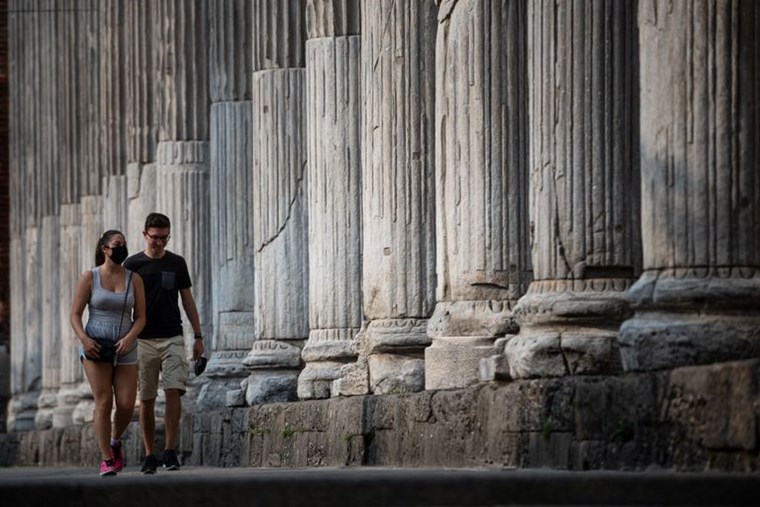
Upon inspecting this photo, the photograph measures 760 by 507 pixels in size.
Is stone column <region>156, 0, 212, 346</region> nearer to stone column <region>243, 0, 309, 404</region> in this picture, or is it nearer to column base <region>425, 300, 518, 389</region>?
stone column <region>243, 0, 309, 404</region>

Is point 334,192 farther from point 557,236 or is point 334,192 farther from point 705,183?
point 705,183

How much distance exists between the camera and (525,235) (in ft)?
59.7

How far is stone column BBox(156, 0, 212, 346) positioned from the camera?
2914cm

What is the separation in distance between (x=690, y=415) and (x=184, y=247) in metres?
16.3

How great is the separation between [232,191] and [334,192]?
505cm

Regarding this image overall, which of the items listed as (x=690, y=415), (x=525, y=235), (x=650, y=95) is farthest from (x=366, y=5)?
(x=690, y=415)

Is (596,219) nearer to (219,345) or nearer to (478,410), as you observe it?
(478,410)

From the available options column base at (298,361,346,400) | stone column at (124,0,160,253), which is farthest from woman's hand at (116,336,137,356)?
stone column at (124,0,160,253)

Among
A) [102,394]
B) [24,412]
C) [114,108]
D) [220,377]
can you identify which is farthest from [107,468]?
[24,412]

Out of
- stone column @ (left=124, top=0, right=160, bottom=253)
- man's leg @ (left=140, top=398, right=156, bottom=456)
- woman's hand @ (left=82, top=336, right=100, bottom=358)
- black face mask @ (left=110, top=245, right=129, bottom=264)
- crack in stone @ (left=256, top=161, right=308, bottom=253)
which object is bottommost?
man's leg @ (left=140, top=398, right=156, bottom=456)

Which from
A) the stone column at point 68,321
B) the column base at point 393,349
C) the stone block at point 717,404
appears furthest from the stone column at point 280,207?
the stone block at point 717,404

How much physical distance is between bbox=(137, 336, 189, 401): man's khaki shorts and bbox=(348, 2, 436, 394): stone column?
129cm

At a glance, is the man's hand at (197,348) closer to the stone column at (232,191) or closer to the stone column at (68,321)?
the stone column at (232,191)

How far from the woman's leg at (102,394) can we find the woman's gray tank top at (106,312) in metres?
0.20
